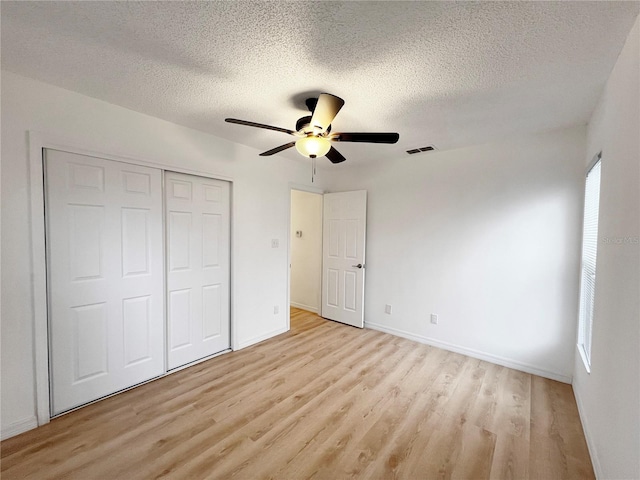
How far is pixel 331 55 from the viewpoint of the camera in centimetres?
159

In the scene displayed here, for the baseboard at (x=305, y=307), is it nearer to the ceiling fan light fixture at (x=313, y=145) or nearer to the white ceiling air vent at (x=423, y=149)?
the white ceiling air vent at (x=423, y=149)

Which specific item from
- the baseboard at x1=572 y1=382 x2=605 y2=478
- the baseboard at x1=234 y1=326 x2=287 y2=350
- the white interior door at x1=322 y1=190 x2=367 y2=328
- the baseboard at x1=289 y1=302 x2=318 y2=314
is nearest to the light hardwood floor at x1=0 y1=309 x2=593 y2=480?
the baseboard at x1=572 y1=382 x2=605 y2=478

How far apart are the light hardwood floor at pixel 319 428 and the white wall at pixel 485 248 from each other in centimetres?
47

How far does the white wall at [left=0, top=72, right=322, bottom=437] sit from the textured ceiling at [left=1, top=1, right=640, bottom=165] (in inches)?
6.9

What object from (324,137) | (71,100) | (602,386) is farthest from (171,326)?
(602,386)

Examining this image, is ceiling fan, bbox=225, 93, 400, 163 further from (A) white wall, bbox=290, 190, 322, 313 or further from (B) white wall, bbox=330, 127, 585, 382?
(A) white wall, bbox=290, 190, 322, 313

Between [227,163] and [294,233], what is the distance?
2.26 meters

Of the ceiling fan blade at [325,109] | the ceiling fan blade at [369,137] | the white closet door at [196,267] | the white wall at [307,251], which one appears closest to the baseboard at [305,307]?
the white wall at [307,251]

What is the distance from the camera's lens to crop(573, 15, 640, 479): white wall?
3.87 feet

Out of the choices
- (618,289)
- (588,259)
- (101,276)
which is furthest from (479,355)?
(101,276)

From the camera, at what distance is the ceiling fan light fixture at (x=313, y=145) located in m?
2.05

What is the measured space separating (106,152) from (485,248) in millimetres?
3765

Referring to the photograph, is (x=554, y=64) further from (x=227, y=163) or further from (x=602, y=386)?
(x=227, y=163)

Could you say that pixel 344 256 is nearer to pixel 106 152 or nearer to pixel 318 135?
pixel 318 135
